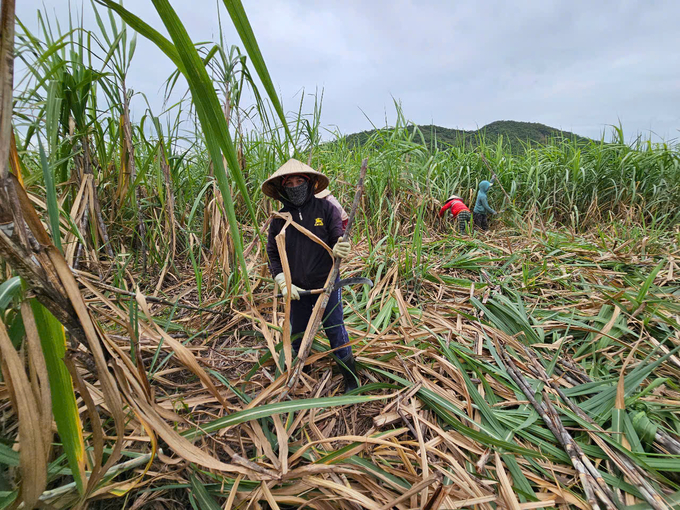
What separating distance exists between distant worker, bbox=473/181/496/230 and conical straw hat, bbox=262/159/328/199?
2.66 metres

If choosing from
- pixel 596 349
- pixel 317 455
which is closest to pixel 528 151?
pixel 596 349

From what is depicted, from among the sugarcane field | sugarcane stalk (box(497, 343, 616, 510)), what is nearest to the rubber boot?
the sugarcane field

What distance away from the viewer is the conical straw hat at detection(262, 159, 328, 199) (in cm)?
137

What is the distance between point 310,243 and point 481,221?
3.05m

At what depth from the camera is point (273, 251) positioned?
157 cm

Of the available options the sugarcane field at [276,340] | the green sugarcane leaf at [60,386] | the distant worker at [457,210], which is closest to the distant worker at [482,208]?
the distant worker at [457,210]

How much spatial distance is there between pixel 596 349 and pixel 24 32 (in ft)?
9.65

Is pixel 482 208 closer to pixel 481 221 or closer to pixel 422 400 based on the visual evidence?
pixel 481 221

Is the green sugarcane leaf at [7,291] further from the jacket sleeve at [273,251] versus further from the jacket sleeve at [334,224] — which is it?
the jacket sleeve at [334,224]

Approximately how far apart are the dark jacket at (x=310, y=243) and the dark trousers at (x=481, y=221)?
9.34ft

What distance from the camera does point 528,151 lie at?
4.11m

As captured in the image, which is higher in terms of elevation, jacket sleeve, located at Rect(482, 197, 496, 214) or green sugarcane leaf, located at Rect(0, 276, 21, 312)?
green sugarcane leaf, located at Rect(0, 276, 21, 312)

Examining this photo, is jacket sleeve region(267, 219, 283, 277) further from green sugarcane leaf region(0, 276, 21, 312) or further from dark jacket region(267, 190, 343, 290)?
green sugarcane leaf region(0, 276, 21, 312)

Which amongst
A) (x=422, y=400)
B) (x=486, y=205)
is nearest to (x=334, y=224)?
(x=422, y=400)
